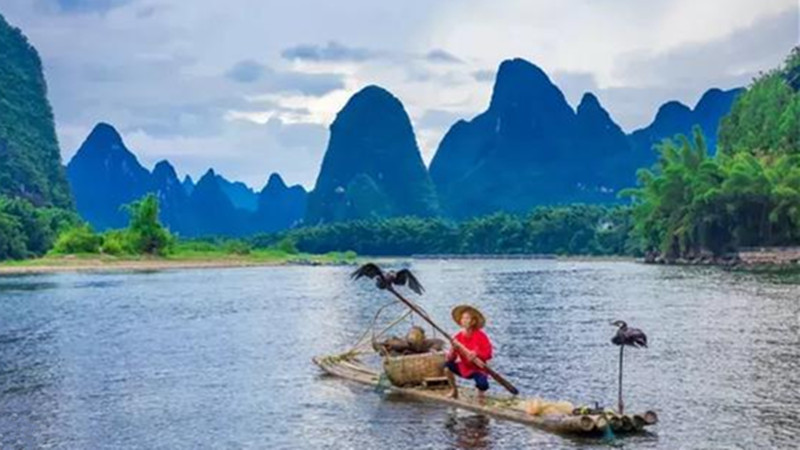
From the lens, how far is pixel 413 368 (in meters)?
20.6

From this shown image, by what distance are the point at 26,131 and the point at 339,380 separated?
492 ft

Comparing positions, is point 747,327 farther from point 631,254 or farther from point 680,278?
point 631,254

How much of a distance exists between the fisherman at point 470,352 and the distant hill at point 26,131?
423ft

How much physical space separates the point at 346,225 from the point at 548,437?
14521 centimetres

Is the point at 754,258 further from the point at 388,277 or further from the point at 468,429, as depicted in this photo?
the point at 468,429

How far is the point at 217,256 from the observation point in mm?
119875

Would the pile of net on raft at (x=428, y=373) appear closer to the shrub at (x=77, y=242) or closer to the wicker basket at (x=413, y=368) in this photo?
the wicker basket at (x=413, y=368)

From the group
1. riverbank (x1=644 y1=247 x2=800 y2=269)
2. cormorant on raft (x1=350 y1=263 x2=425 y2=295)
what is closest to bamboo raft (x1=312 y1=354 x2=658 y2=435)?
cormorant on raft (x1=350 y1=263 x2=425 y2=295)

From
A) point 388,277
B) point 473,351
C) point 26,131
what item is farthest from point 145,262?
point 473,351

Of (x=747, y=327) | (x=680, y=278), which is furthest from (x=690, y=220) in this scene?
(x=747, y=327)

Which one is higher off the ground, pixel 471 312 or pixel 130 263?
pixel 471 312

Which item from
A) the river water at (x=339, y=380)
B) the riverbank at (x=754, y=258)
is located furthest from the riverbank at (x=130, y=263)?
the riverbank at (x=754, y=258)

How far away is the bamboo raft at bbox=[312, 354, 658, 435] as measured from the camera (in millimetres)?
15805

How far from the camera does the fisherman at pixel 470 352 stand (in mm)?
18484
